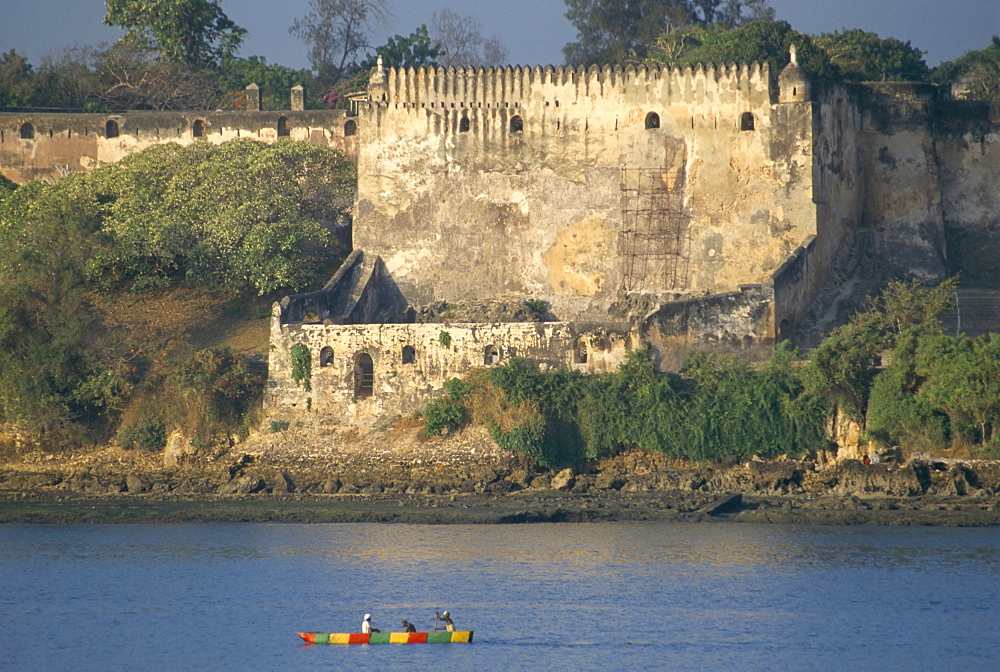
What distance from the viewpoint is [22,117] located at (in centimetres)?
4338

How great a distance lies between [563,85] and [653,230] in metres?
3.50

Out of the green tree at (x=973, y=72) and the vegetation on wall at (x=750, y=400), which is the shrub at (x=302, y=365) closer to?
the vegetation on wall at (x=750, y=400)

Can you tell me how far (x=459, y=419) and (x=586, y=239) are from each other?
5.65 m

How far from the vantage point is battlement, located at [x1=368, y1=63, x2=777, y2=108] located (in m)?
35.4

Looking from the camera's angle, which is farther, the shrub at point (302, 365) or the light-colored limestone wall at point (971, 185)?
the light-colored limestone wall at point (971, 185)

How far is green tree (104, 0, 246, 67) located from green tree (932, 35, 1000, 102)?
64.4ft

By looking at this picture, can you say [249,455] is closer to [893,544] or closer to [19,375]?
[19,375]

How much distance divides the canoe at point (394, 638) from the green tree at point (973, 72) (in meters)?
26.6

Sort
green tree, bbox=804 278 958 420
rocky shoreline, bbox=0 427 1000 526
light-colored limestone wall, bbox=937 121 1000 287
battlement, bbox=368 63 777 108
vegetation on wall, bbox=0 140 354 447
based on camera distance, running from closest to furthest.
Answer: rocky shoreline, bbox=0 427 1000 526 < green tree, bbox=804 278 958 420 < vegetation on wall, bbox=0 140 354 447 < battlement, bbox=368 63 777 108 < light-colored limestone wall, bbox=937 121 1000 287

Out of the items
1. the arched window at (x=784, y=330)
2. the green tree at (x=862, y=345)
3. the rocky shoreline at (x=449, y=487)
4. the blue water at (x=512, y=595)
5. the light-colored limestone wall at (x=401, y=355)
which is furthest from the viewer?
the arched window at (x=784, y=330)

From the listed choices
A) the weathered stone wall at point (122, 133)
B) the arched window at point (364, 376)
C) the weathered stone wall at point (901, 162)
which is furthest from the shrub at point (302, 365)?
the weathered stone wall at point (901, 162)

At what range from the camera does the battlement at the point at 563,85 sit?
116 feet

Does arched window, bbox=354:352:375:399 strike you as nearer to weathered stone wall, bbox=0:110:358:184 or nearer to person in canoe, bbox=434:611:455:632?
weathered stone wall, bbox=0:110:358:184

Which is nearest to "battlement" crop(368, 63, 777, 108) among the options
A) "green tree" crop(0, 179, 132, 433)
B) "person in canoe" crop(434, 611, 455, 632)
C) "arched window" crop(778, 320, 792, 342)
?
"arched window" crop(778, 320, 792, 342)
